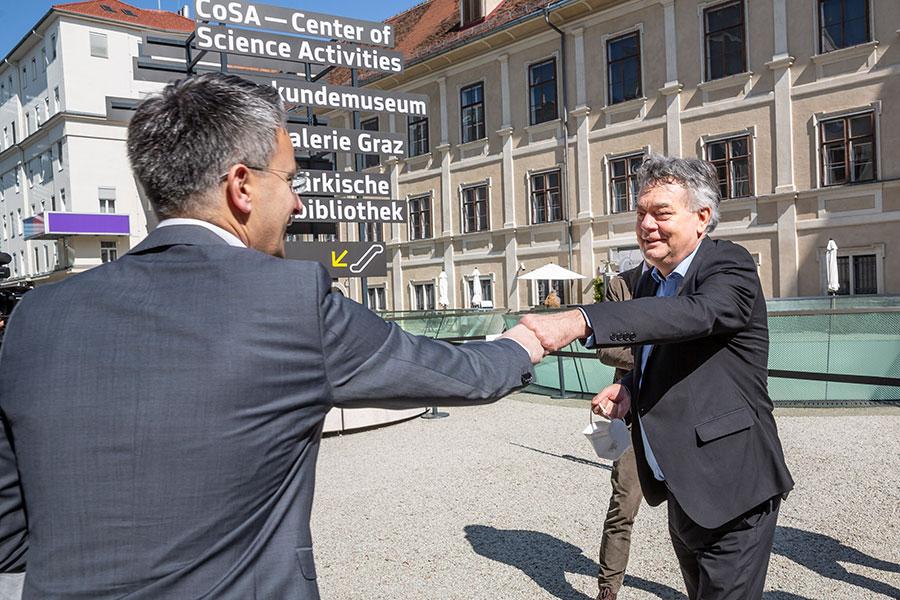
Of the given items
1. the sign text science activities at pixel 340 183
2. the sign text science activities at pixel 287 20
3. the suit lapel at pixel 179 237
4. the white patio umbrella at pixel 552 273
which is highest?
the sign text science activities at pixel 287 20

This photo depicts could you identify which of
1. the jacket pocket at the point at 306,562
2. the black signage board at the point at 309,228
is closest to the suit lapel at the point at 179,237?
the jacket pocket at the point at 306,562

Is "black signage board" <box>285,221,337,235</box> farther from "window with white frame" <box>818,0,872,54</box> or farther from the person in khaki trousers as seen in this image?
"window with white frame" <box>818,0,872,54</box>

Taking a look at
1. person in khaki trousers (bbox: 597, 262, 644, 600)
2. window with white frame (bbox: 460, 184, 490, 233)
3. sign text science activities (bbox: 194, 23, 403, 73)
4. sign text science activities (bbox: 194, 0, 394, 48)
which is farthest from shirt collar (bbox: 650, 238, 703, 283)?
window with white frame (bbox: 460, 184, 490, 233)

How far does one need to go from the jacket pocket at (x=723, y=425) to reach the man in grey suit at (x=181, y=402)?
136cm

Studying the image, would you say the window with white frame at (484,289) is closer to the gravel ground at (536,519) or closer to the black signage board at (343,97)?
the black signage board at (343,97)

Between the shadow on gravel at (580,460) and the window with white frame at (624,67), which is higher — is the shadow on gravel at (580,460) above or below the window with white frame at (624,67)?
below

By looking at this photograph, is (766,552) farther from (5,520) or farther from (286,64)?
(286,64)

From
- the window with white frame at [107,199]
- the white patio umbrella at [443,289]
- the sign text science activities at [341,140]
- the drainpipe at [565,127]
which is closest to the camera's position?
the sign text science activities at [341,140]

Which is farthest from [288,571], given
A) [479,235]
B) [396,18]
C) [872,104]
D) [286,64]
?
[396,18]

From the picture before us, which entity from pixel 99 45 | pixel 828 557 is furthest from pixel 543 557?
pixel 99 45

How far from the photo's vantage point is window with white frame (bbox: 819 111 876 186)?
21.2 metres

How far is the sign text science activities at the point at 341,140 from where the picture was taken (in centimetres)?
991

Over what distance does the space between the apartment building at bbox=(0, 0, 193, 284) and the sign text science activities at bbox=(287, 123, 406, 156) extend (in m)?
43.5

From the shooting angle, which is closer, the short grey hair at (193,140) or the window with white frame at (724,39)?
the short grey hair at (193,140)
